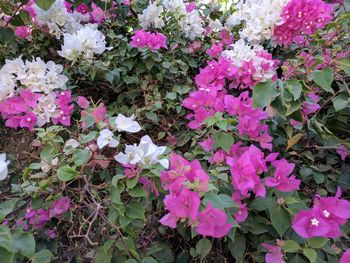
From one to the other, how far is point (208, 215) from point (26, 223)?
1.62ft

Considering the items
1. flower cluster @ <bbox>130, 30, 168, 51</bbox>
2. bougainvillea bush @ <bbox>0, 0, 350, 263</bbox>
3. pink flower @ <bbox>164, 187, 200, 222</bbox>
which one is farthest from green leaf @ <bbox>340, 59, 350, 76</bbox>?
flower cluster @ <bbox>130, 30, 168, 51</bbox>

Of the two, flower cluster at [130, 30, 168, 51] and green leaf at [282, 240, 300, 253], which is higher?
flower cluster at [130, 30, 168, 51]

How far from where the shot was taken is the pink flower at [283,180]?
33.0 inches

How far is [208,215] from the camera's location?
2.36ft

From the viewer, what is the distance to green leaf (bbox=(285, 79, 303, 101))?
86cm

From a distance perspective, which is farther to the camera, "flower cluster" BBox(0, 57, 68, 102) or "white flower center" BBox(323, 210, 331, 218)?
"flower cluster" BBox(0, 57, 68, 102)

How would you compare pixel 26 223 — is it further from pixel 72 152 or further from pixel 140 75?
pixel 140 75

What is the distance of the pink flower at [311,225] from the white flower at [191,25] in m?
1.01

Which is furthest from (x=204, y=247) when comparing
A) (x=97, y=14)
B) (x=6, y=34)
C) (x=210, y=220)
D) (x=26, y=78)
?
(x=97, y=14)

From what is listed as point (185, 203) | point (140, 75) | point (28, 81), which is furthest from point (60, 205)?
point (140, 75)

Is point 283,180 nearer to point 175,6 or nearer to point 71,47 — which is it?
point 71,47

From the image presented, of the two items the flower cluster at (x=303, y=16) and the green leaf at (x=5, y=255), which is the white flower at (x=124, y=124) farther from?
the flower cluster at (x=303, y=16)

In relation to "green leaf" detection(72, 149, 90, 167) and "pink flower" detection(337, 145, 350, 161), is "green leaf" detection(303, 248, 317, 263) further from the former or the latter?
"green leaf" detection(72, 149, 90, 167)

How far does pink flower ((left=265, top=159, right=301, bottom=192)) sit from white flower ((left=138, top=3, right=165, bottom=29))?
0.91 metres
